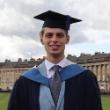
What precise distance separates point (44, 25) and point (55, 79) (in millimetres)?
723

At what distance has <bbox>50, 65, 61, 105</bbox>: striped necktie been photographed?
6.63 meters

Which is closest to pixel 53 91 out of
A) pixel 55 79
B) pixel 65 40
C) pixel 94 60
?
pixel 55 79

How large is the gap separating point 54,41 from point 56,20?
522 mm

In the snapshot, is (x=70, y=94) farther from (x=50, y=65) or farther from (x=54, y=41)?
(x=54, y=41)

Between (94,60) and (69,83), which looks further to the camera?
(94,60)

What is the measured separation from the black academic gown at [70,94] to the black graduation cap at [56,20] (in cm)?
67

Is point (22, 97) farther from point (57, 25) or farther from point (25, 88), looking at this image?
point (57, 25)

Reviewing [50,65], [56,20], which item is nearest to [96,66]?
[56,20]

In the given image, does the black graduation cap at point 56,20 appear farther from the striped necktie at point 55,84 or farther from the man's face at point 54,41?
the striped necktie at point 55,84

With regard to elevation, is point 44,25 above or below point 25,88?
above

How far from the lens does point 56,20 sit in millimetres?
7133

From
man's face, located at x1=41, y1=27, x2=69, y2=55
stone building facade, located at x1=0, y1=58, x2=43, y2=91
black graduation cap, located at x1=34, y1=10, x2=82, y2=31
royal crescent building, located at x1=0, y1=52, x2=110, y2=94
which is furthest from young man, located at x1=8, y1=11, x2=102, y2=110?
stone building facade, located at x1=0, y1=58, x2=43, y2=91

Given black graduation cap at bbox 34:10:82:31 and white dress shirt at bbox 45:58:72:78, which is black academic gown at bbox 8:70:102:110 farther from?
black graduation cap at bbox 34:10:82:31

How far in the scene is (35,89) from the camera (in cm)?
671
